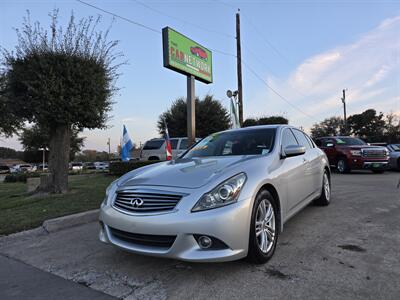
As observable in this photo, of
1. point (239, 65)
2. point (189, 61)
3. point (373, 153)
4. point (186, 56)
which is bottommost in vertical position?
point (373, 153)

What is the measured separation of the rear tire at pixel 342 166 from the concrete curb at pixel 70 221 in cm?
1166

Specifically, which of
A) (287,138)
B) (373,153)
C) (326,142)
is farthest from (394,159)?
(287,138)

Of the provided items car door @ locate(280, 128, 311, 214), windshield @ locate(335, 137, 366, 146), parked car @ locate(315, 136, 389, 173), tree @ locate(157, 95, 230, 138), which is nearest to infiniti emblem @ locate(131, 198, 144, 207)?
car door @ locate(280, 128, 311, 214)

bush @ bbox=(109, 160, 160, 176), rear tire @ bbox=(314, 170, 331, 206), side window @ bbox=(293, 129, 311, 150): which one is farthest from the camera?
bush @ bbox=(109, 160, 160, 176)

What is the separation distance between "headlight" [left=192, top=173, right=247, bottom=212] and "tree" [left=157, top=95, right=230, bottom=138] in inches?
1145

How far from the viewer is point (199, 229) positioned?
2.93 m

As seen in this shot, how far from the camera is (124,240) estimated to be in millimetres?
3342

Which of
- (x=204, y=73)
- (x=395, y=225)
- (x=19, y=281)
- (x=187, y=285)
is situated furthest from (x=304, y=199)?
(x=204, y=73)

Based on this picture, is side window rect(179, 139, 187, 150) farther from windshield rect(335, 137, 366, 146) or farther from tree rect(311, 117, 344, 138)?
tree rect(311, 117, 344, 138)

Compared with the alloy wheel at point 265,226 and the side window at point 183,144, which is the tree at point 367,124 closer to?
the side window at point 183,144

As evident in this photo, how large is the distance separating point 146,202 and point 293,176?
2.20 metres

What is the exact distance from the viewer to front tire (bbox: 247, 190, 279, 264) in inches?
129

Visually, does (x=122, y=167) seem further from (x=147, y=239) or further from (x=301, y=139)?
(x=147, y=239)

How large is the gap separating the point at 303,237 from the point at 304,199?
79cm
